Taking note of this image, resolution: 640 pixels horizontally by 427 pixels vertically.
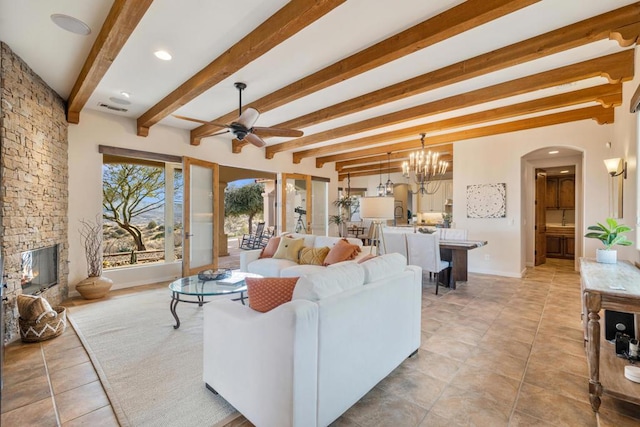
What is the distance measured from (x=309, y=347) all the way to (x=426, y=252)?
3.55 metres

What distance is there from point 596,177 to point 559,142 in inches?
31.1

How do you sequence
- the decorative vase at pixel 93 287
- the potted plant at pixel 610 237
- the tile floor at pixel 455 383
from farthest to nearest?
the decorative vase at pixel 93 287
the potted plant at pixel 610 237
the tile floor at pixel 455 383

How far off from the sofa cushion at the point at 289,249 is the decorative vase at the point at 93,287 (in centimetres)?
249

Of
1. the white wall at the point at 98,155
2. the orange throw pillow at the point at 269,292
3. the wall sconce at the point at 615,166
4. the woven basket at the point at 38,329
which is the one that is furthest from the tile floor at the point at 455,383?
the white wall at the point at 98,155

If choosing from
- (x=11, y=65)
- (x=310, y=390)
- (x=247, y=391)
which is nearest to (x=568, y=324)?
(x=310, y=390)

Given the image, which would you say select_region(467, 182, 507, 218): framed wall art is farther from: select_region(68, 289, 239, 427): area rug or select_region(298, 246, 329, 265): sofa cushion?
select_region(68, 289, 239, 427): area rug

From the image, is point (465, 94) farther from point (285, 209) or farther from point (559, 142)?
point (285, 209)

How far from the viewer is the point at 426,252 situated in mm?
4734

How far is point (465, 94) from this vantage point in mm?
4059

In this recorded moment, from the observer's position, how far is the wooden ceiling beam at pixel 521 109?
385 centimetres

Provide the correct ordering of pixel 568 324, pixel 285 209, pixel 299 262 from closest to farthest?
pixel 568 324, pixel 299 262, pixel 285 209

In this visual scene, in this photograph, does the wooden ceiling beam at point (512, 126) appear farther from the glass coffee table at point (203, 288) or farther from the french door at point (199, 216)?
the glass coffee table at point (203, 288)

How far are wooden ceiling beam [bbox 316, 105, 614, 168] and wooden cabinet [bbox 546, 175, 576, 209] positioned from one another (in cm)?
363

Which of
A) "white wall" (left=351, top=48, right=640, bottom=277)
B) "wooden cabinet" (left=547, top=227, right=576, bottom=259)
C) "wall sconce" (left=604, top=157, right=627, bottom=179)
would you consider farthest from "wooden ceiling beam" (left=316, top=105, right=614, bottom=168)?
"wooden cabinet" (left=547, top=227, right=576, bottom=259)
